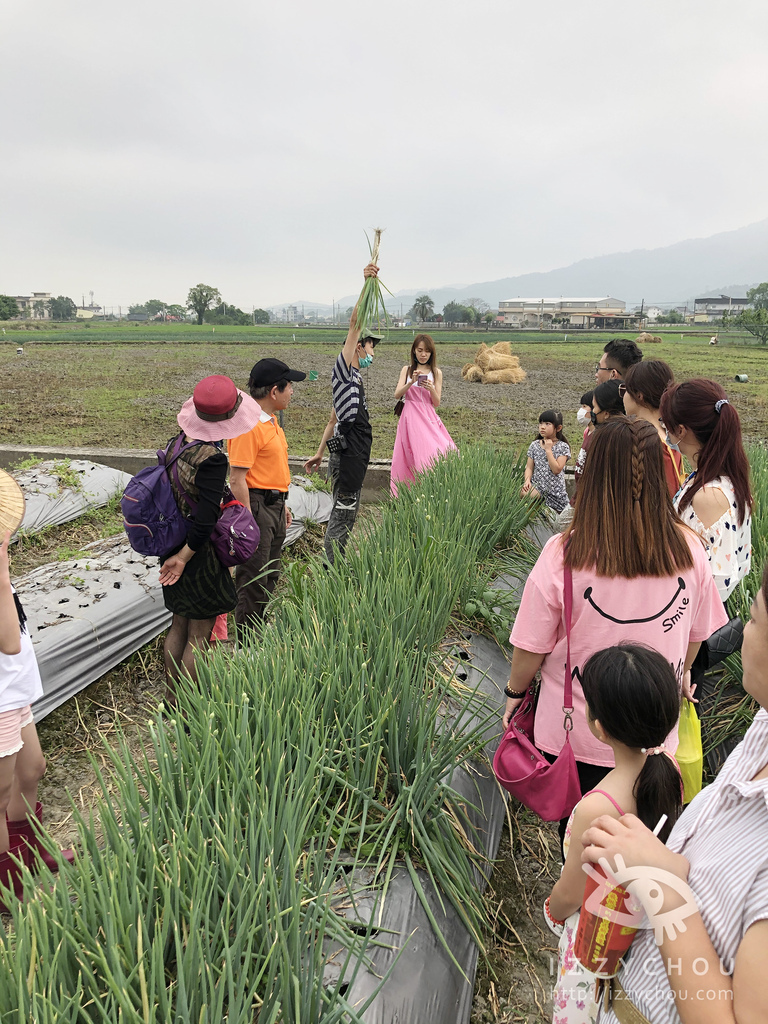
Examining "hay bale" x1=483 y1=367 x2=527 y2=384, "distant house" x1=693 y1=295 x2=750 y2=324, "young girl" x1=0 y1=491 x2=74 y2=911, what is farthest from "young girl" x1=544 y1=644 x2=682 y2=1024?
"distant house" x1=693 y1=295 x2=750 y2=324

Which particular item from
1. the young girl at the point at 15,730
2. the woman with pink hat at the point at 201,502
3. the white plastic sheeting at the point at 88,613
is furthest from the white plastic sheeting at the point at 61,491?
the young girl at the point at 15,730

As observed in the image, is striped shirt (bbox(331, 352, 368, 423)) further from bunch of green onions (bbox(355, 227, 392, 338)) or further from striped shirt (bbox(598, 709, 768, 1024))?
striped shirt (bbox(598, 709, 768, 1024))

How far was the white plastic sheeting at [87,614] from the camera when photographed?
2.88m

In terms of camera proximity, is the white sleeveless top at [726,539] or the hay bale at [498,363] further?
the hay bale at [498,363]

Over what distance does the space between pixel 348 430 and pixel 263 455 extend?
85 cm

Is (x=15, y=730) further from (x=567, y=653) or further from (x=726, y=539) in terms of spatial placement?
(x=726, y=539)

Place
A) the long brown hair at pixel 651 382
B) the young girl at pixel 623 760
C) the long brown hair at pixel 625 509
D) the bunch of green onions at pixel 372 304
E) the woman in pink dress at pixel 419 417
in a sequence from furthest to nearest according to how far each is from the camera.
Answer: the woman in pink dress at pixel 419 417
the bunch of green onions at pixel 372 304
the long brown hair at pixel 651 382
the long brown hair at pixel 625 509
the young girl at pixel 623 760

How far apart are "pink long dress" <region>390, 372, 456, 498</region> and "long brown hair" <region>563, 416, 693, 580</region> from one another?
3141 millimetres

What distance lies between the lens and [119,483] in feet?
17.1

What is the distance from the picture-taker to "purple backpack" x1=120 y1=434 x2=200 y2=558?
96.9 inches

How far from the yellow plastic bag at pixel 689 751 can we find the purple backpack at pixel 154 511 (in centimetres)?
181

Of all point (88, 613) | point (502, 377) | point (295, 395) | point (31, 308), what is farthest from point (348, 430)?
point (31, 308)

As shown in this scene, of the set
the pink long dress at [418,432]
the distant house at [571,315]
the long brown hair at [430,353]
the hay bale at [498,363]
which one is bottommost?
the pink long dress at [418,432]

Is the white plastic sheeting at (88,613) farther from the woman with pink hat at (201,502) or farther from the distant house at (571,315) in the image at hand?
the distant house at (571,315)
